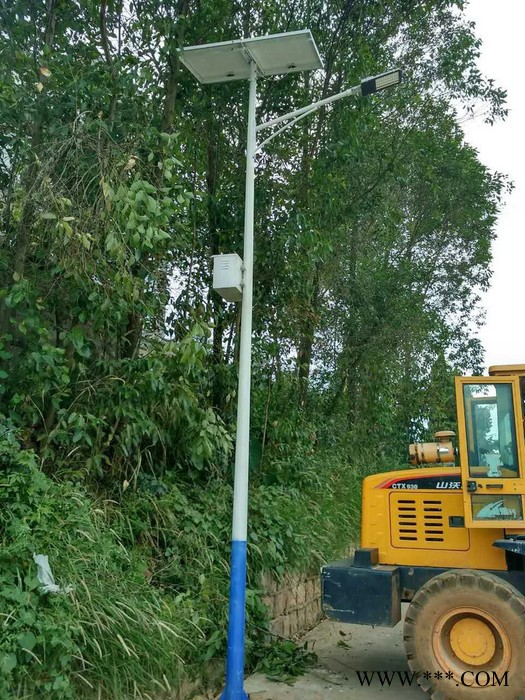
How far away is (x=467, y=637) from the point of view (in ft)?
19.3

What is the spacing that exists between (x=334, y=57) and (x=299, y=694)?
9145 mm

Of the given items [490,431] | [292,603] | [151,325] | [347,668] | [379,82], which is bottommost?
[347,668]

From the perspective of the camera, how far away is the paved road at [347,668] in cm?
616

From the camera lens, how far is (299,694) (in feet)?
20.1

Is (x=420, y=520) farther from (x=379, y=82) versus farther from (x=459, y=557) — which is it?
(x=379, y=82)

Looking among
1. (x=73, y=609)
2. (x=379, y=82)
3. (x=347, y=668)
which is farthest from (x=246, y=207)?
(x=347, y=668)

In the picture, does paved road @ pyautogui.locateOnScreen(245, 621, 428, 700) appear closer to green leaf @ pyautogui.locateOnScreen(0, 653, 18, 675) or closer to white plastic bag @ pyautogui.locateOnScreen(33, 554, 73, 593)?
white plastic bag @ pyautogui.locateOnScreen(33, 554, 73, 593)

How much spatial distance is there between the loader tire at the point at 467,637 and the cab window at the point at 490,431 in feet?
2.96

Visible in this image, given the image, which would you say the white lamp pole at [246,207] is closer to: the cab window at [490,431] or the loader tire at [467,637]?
the loader tire at [467,637]

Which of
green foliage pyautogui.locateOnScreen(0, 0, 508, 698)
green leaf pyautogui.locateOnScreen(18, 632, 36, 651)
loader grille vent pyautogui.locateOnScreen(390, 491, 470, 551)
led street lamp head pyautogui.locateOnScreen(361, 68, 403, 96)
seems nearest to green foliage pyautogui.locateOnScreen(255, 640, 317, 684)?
green foliage pyautogui.locateOnScreen(0, 0, 508, 698)

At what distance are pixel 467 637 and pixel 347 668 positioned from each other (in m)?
1.62

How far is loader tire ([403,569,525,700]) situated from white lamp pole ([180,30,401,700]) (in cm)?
151

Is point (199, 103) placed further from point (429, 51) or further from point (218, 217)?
point (429, 51)

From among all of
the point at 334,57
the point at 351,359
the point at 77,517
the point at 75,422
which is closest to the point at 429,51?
the point at 334,57
